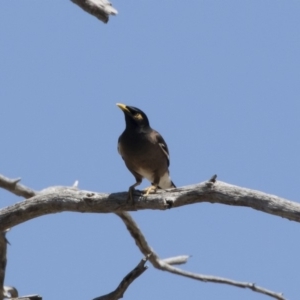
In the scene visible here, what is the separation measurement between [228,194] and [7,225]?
76.2 inches

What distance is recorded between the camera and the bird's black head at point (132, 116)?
319 inches

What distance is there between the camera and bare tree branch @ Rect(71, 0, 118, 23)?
5.39m

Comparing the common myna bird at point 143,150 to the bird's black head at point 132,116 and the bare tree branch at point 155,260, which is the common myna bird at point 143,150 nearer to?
the bird's black head at point 132,116

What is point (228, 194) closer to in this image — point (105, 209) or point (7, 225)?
point (105, 209)

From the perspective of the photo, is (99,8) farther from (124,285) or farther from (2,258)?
(2,258)

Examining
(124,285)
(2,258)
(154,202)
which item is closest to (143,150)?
(154,202)

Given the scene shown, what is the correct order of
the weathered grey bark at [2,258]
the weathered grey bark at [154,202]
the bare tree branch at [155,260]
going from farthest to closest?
1. the bare tree branch at [155,260]
2. the weathered grey bark at [2,258]
3. the weathered grey bark at [154,202]

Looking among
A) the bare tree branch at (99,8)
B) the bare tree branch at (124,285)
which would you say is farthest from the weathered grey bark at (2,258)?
the bare tree branch at (99,8)

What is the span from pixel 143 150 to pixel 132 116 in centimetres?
46

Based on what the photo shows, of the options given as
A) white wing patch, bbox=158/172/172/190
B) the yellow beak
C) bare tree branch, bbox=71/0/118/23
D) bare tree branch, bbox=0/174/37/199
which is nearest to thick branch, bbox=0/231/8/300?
bare tree branch, bbox=0/174/37/199

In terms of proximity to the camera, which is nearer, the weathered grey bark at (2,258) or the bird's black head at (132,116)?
the weathered grey bark at (2,258)

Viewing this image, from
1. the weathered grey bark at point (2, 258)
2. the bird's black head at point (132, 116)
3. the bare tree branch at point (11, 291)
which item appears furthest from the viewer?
the bird's black head at point (132, 116)

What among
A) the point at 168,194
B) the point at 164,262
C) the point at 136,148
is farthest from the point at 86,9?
the point at 164,262

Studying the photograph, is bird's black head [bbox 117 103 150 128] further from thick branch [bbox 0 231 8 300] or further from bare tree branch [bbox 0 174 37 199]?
thick branch [bbox 0 231 8 300]
